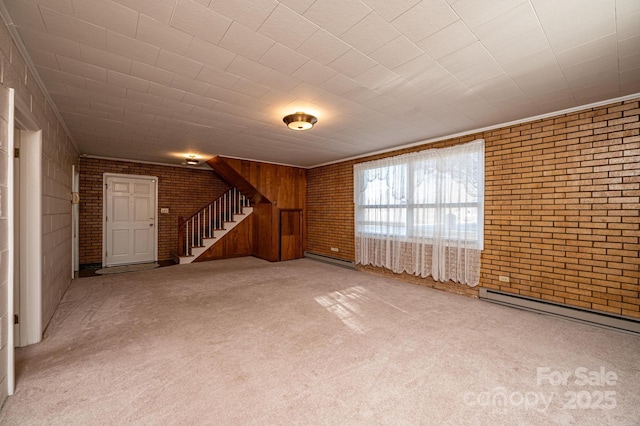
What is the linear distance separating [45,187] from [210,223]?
489cm

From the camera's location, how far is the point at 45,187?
299cm

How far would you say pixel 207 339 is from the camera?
278cm

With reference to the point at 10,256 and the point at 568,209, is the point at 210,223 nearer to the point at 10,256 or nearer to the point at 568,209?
the point at 10,256

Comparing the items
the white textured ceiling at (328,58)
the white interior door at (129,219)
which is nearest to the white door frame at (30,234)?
the white textured ceiling at (328,58)

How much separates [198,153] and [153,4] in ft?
15.5

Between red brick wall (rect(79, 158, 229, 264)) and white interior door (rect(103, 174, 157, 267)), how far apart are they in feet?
0.52

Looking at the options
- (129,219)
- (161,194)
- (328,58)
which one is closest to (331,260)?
(161,194)

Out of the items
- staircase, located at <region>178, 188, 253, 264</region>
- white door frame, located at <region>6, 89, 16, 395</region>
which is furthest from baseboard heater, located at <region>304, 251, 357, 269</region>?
white door frame, located at <region>6, 89, 16, 395</region>

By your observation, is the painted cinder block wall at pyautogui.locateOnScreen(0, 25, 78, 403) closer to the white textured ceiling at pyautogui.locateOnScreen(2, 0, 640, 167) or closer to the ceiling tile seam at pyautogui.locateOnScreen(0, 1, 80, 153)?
the ceiling tile seam at pyautogui.locateOnScreen(0, 1, 80, 153)

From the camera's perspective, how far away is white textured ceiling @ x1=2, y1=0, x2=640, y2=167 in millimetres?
1810

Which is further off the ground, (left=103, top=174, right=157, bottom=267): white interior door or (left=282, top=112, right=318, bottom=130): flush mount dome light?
(left=282, top=112, right=318, bottom=130): flush mount dome light

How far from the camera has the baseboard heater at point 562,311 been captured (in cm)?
304

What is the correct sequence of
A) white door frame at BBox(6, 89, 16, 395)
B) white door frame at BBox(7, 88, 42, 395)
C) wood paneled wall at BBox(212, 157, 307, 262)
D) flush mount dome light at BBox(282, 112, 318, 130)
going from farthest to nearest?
wood paneled wall at BBox(212, 157, 307, 262) → flush mount dome light at BBox(282, 112, 318, 130) → white door frame at BBox(7, 88, 42, 395) → white door frame at BBox(6, 89, 16, 395)

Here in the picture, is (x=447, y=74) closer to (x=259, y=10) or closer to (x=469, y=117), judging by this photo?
(x=469, y=117)
